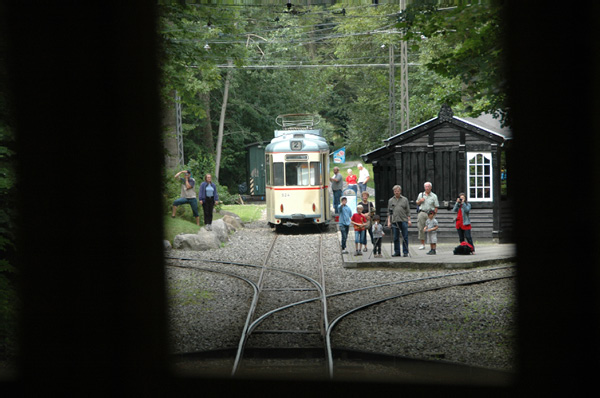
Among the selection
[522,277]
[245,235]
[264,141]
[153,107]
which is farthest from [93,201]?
[264,141]

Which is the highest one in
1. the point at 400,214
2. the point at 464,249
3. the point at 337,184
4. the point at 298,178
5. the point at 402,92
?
the point at 402,92

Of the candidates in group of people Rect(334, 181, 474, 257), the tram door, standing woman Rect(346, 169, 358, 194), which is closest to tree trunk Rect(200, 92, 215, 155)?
standing woman Rect(346, 169, 358, 194)

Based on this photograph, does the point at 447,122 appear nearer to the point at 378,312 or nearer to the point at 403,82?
the point at 403,82

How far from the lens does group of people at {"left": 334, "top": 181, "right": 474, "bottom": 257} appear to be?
1525 cm

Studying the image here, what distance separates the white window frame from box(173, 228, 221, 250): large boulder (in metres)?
6.35

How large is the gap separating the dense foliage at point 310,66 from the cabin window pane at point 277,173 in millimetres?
2593

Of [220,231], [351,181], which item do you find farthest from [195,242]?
[351,181]

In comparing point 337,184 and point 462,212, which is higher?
point 337,184

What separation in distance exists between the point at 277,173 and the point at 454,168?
5341 mm

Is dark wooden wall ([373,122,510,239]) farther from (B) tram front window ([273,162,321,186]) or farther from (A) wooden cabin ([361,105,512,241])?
(B) tram front window ([273,162,321,186])

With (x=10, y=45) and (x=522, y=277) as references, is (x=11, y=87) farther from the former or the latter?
(x=522, y=277)

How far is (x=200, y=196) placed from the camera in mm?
19641

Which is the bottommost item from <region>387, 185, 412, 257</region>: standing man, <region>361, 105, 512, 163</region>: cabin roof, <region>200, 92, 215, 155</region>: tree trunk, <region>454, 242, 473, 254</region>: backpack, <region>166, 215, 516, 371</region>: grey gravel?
<region>166, 215, 516, 371</region>: grey gravel

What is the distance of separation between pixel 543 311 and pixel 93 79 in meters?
4.59
